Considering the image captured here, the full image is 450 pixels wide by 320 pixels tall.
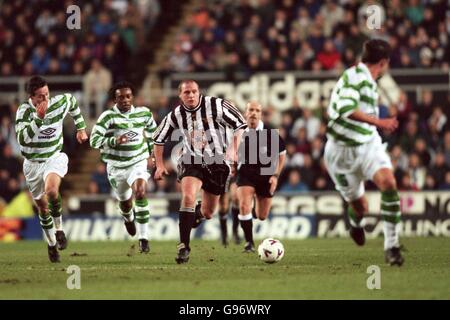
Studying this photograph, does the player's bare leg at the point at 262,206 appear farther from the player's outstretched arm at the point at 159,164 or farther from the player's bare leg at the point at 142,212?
the player's outstretched arm at the point at 159,164

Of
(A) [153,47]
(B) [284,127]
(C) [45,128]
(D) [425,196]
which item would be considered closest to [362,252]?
(C) [45,128]

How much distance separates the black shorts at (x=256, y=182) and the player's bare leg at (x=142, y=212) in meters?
1.49

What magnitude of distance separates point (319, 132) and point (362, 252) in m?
7.64

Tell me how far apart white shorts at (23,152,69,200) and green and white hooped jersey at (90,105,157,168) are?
1.38 m

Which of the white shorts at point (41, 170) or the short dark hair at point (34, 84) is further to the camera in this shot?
the white shorts at point (41, 170)

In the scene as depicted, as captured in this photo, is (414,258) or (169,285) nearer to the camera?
(169,285)

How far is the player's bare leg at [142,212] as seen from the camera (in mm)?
16188

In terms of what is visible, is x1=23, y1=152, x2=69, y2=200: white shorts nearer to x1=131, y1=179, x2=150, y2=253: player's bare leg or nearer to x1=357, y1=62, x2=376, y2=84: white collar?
x1=131, y1=179, x2=150, y2=253: player's bare leg

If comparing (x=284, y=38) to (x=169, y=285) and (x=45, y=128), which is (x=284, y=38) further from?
(x=169, y=285)

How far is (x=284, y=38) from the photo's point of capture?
82.7 ft

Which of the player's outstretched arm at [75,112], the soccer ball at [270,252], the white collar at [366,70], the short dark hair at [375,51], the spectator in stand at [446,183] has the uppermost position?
the short dark hair at [375,51]

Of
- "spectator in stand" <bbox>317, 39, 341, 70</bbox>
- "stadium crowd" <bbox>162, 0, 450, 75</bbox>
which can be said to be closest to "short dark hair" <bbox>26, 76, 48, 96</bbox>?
"stadium crowd" <bbox>162, 0, 450, 75</bbox>

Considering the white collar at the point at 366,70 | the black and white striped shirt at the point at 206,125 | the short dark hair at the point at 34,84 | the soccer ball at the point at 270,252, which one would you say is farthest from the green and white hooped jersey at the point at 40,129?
the white collar at the point at 366,70
